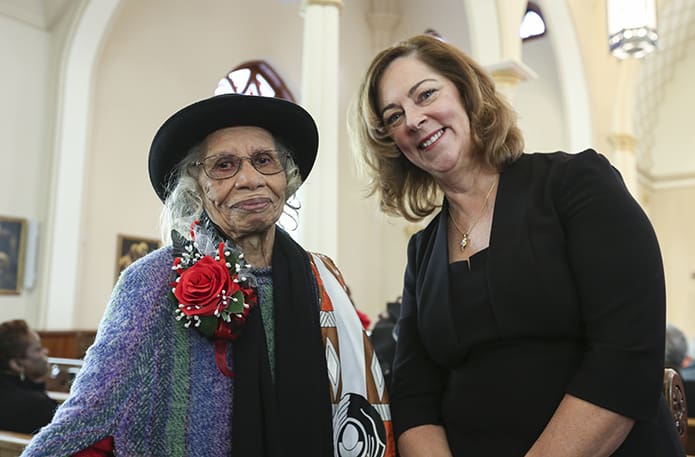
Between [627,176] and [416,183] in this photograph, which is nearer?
[416,183]

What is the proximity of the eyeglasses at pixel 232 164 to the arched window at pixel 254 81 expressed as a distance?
9.37 meters

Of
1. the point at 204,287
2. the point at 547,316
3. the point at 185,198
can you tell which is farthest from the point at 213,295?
the point at 547,316

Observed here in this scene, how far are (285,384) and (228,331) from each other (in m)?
0.20

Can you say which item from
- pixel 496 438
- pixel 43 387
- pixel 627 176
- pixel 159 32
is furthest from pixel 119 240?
pixel 496 438

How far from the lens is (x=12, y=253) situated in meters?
8.34

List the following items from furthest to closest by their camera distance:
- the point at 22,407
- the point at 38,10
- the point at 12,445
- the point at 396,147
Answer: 1. the point at 38,10
2. the point at 22,407
3. the point at 12,445
4. the point at 396,147

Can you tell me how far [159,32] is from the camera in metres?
9.79

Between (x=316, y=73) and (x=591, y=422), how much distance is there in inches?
176

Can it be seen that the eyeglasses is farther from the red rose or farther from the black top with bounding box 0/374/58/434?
the black top with bounding box 0/374/58/434

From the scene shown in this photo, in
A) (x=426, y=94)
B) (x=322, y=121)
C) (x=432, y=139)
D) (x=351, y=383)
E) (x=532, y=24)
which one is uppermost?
(x=532, y=24)

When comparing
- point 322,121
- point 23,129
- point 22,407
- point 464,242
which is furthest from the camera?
point 23,129

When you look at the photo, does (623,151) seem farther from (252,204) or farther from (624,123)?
(252,204)

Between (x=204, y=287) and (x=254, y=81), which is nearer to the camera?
(x=204, y=287)

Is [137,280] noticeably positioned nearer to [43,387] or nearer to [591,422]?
[591,422]
